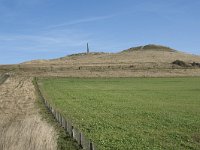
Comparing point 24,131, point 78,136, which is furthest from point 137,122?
point 78,136

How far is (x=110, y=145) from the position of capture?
81.4 feet

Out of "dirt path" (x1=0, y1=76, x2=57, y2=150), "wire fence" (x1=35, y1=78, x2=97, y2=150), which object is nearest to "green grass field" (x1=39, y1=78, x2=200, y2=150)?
"wire fence" (x1=35, y1=78, x2=97, y2=150)

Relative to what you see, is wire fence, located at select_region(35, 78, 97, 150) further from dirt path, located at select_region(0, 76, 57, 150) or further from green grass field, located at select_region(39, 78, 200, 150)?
green grass field, located at select_region(39, 78, 200, 150)

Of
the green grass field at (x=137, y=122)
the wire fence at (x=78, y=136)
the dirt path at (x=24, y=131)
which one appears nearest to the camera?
the wire fence at (x=78, y=136)

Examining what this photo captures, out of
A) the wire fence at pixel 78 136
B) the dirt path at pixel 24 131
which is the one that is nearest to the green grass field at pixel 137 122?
the wire fence at pixel 78 136

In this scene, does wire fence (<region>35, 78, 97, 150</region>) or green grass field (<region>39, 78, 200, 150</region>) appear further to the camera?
green grass field (<region>39, 78, 200, 150</region>)

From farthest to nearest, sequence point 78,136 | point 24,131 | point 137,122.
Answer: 1. point 137,122
2. point 24,131
3. point 78,136

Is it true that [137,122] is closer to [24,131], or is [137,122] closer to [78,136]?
[24,131]

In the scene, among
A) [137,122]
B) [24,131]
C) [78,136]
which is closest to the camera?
[78,136]

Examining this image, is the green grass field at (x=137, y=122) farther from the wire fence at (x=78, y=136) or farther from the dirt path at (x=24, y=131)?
the dirt path at (x=24, y=131)

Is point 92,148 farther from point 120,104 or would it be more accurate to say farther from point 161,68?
point 161,68

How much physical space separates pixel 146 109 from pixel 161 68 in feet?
273

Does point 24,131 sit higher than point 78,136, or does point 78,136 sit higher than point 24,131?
point 78,136

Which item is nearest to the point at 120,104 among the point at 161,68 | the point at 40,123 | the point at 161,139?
the point at 40,123
